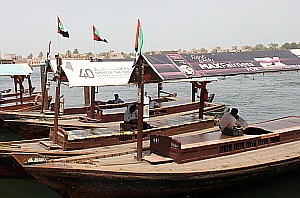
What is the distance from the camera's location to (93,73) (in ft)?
46.5

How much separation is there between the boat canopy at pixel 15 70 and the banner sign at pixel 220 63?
11.9 m

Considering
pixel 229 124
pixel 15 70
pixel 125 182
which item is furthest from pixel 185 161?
pixel 15 70

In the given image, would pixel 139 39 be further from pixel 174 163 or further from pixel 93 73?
pixel 93 73

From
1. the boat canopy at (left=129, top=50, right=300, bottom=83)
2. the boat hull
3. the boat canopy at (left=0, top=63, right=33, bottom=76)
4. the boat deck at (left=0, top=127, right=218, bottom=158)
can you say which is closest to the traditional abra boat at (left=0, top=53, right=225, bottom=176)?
the boat deck at (left=0, top=127, right=218, bottom=158)

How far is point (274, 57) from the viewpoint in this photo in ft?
40.9

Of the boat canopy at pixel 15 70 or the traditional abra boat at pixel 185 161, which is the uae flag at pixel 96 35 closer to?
the traditional abra boat at pixel 185 161

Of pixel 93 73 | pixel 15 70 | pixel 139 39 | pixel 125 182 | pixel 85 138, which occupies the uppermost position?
pixel 139 39

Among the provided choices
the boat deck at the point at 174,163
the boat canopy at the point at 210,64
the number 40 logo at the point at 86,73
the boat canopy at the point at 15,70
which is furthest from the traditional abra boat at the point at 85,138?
the boat canopy at the point at 15,70

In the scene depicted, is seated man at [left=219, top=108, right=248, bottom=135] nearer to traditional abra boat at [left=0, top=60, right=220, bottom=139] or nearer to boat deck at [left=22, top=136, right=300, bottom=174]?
boat deck at [left=22, top=136, right=300, bottom=174]

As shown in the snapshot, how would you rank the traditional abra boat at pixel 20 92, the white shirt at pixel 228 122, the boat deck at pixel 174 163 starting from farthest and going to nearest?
the traditional abra boat at pixel 20 92
the white shirt at pixel 228 122
the boat deck at pixel 174 163

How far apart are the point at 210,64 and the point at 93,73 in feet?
15.6

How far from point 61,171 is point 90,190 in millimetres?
824

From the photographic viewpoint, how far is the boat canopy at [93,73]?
44.3 ft

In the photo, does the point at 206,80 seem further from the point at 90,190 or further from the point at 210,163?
the point at 90,190
